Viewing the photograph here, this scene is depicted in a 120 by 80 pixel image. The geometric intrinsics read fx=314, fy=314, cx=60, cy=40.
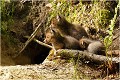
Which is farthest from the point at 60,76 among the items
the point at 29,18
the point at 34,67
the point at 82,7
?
the point at 29,18

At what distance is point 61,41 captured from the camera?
525 cm

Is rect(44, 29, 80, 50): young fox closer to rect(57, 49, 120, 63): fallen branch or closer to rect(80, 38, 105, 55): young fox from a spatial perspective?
rect(80, 38, 105, 55): young fox

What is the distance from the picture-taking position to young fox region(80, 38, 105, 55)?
4785 millimetres

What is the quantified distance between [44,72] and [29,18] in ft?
10.3

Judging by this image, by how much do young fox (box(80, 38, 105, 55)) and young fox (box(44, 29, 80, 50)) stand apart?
4.2 inches

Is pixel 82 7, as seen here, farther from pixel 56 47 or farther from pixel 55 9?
pixel 56 47

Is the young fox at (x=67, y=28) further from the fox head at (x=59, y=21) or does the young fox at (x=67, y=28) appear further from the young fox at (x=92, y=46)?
the young fox at (x=92, y=46)

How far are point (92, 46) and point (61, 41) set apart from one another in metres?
0.63

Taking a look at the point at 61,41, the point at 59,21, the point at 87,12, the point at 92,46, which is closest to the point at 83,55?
the point at 92,46

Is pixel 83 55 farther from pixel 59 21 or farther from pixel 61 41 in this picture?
pixel 59 21

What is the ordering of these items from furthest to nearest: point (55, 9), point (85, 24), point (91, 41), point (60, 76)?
point (55, 9), point (85, 24), point (91, 41), point (60, 76)

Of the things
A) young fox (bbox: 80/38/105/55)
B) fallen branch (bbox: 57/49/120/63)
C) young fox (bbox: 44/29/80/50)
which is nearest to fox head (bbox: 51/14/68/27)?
young fox (bbox: 44/29/80/50)

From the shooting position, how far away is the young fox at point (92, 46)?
15.7 ft

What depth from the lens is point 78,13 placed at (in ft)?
21.8
